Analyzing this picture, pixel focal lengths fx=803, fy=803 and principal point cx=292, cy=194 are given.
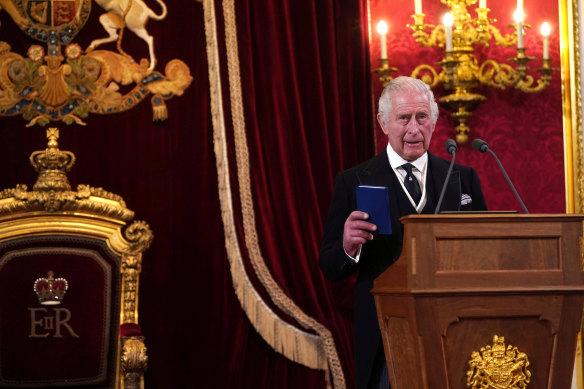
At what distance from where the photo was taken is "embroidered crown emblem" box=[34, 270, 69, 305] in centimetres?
321

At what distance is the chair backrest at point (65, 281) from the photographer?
316 centimetres

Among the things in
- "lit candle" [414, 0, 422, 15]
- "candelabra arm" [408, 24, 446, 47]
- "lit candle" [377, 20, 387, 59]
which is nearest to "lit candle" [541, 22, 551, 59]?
"candelabra arm" [408, 24, 446, 47]

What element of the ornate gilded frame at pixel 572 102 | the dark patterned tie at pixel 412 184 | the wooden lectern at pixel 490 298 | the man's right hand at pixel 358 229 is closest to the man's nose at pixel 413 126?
the dark patterned tie at pixel 412 184

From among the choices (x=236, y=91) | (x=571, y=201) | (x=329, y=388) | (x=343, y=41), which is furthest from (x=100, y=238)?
(x=571, y=201)

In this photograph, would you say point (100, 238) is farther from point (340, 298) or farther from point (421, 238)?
point (421, 238)

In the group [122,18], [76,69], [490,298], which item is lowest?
[490,298]

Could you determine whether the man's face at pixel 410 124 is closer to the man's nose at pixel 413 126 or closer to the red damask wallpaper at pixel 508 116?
the man's nose at pixel 413 126

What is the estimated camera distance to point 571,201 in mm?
3766

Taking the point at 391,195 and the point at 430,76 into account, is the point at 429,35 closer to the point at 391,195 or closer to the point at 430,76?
the point at 430,76

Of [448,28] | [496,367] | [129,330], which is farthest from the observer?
[448,28]

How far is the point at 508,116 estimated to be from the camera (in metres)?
3.78

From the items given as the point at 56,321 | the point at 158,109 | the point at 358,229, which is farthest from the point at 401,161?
the point at 56,321

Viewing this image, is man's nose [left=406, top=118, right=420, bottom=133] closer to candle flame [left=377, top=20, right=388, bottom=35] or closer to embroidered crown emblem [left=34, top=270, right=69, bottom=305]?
candle flame [left=377, top=20, right=388, bottom=35]

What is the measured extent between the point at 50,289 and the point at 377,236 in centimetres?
155
